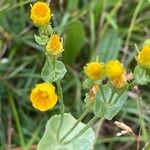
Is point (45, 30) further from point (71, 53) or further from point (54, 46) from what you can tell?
point (71, 53)

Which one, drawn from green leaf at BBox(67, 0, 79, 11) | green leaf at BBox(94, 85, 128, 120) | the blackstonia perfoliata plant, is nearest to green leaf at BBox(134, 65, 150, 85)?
the blackstonia perfoliata plant

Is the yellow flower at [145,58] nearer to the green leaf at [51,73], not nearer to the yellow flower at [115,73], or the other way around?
the yellow flower at [115,73]

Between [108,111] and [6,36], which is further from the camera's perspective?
[6,36]

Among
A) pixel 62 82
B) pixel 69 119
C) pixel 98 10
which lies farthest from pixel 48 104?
pixel 98 10

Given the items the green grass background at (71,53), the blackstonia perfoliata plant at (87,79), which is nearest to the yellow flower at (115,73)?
the blackstonia perfoliata plant at (87,79)

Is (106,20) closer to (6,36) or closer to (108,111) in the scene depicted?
(6,36)

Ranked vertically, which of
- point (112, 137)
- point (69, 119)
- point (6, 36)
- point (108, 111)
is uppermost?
point (6, 36)
